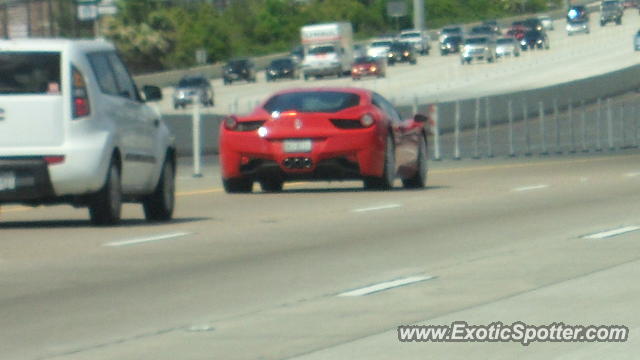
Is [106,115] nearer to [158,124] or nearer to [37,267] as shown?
[158,124]

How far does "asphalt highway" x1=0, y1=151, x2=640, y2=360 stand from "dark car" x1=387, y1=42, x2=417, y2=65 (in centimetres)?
9360

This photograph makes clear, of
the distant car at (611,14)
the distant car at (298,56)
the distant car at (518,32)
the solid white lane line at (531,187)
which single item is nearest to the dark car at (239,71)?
the distant car at (298,56)

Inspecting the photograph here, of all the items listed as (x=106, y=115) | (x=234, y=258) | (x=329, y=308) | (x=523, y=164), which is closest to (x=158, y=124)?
(x=106, y=115)

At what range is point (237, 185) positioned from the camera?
25.0 m

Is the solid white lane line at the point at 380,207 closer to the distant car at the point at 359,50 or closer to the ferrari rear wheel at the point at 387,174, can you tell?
the ferrari rear wheel at the point at 387,174

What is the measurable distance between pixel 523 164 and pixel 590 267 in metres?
25.0

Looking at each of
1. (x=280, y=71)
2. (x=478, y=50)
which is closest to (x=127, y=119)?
(x=280, y=71)

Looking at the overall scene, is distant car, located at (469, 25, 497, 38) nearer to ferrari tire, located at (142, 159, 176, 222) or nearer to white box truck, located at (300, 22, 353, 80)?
white box truck, located at (300, 22, 353, 80)

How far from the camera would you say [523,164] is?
38.5m

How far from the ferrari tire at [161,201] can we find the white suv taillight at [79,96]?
6.39 feet

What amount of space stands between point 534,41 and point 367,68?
21323mm

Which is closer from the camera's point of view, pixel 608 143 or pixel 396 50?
pixel 608 143

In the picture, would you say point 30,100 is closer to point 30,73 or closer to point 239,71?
point 30,73

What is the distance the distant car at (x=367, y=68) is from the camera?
104 meters
